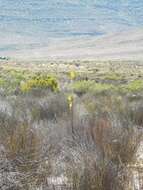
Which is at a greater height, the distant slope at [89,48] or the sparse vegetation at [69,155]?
the distant slope at [89,48]

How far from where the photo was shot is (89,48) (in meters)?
143

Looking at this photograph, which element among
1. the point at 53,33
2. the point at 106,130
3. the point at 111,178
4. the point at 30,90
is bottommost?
the point at 111,178

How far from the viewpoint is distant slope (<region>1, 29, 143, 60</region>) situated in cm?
12731

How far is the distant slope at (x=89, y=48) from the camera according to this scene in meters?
127

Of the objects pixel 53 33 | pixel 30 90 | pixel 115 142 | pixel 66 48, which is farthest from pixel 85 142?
pixel 53 33

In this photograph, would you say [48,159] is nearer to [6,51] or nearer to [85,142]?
[85,142]

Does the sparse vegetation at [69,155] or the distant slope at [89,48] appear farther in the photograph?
the distant slope at [89,48]

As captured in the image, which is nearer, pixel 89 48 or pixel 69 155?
pixel 69 155

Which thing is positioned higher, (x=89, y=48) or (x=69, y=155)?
(x=89, y=48)

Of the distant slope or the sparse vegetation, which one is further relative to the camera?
the distant slope

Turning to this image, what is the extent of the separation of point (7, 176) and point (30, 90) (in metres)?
12.8

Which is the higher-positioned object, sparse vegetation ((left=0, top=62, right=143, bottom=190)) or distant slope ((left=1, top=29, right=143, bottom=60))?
distant slope ((left=1, top=29, right=143, bottom=60))

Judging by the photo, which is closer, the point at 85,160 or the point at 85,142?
the point at 85,160

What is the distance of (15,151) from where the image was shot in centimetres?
712
